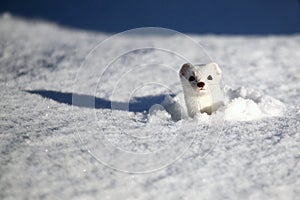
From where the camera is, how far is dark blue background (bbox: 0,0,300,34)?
245 inches

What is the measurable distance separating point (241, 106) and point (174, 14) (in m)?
3.80

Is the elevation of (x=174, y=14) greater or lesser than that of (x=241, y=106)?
greater

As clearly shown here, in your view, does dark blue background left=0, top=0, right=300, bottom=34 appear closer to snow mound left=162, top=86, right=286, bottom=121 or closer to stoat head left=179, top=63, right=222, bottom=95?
snow mound left=162, top=86, right=286, bottom=121

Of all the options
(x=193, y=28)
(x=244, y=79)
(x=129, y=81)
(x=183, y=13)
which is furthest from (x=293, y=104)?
(x=183, y=13)

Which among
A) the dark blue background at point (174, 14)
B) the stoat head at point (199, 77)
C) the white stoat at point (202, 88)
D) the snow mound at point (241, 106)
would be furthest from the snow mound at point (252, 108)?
the dark blue background at point (174, 14)

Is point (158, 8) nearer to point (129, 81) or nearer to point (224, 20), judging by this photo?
point (224, 20)

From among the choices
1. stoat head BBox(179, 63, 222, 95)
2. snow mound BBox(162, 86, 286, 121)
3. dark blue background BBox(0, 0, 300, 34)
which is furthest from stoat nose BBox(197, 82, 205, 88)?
dark blue background BBox(0, 0, 300, 34)

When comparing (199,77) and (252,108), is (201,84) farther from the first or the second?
(252,108)

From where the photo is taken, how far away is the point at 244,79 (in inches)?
170

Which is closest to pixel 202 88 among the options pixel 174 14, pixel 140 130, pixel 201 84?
pixel 201 84

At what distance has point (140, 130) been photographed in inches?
119

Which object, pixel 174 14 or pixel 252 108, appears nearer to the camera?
pixel 252 108

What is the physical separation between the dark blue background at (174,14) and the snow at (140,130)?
4.09 ft

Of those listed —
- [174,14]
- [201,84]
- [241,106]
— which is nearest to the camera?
[201,84]
